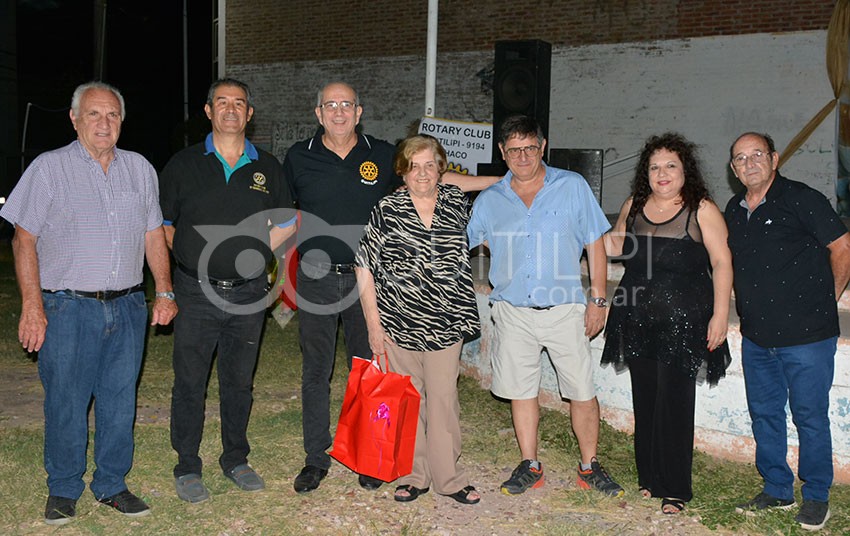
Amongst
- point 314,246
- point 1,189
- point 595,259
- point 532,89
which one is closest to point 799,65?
point 532,89

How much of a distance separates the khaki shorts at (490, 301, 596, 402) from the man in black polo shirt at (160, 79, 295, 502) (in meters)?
1.27

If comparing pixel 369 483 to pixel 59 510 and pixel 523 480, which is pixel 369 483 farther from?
pixel 59 510

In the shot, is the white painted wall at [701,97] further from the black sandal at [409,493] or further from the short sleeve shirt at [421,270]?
the black sandal at [409,493]

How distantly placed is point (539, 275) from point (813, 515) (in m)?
1.75

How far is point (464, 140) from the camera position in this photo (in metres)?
8.66

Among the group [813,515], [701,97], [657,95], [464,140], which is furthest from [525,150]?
[657,95]

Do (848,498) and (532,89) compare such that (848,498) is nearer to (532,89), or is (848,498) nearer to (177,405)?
(177,405)

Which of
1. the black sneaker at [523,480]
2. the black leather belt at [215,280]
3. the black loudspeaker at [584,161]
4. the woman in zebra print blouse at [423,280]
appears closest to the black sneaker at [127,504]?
the black leather belt at [215,280]

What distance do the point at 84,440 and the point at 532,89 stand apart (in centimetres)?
538

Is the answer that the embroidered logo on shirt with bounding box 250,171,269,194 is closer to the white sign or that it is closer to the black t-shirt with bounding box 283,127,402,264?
the black t-shirt with bounding box 283,127,402,264

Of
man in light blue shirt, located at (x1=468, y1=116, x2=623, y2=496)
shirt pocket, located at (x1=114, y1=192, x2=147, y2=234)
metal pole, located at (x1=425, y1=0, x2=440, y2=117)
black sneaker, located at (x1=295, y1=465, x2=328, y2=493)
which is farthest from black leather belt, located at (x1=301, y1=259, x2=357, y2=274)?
metal pole, located at (x1=425, y1=0, x2=440, y2=117)

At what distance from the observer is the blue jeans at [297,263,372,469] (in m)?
4.25

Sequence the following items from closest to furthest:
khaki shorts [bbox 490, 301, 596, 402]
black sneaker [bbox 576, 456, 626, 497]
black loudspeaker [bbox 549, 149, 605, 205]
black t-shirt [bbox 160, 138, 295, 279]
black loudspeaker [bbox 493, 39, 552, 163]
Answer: black t-shirt [bbox 160, 138, 295, 279], khaki shorts [bbox 490, 301, 596, 402], black sneaker [bbox 576, 456, 626, 497], black loudspeaker [bbox 493, 39, 552, 163], black loudspeaker [bbox 549, 149, 605, 205]

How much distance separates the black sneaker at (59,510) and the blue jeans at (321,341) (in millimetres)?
1217
